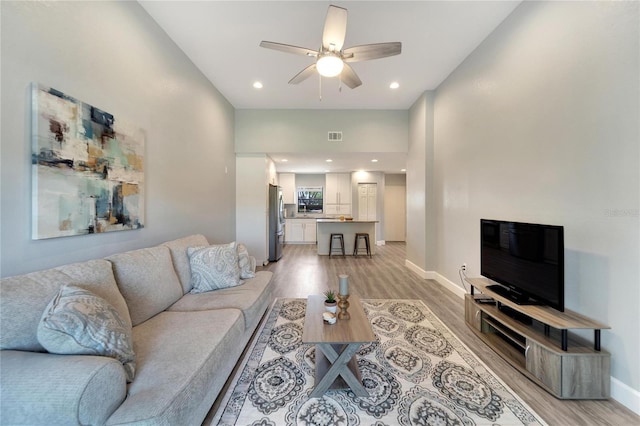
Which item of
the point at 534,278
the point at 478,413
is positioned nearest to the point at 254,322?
the point at 478,413

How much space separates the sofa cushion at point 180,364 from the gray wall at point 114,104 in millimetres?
878

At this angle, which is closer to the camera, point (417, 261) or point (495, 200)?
point (495, 200)

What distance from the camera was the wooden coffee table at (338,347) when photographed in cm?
156

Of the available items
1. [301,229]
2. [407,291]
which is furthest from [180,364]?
[301,229]

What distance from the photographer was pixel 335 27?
2.00 meters

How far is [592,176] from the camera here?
176 centimetres

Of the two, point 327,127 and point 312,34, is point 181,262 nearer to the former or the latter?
point 312,34

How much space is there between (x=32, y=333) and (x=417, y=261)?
15.6 ft

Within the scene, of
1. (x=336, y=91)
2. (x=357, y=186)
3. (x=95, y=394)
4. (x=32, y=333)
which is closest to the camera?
(x=95, y=394)

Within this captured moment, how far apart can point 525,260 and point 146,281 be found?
3.08 metres

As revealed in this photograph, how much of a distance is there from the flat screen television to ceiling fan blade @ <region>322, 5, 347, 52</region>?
7.35 feet

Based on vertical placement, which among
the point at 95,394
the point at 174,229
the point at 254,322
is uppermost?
the point at 174,229

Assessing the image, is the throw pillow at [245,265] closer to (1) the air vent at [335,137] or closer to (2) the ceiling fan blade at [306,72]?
(2) the ceiling fan blade at [306,72]

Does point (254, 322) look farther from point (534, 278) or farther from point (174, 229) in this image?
point (534, 278)
